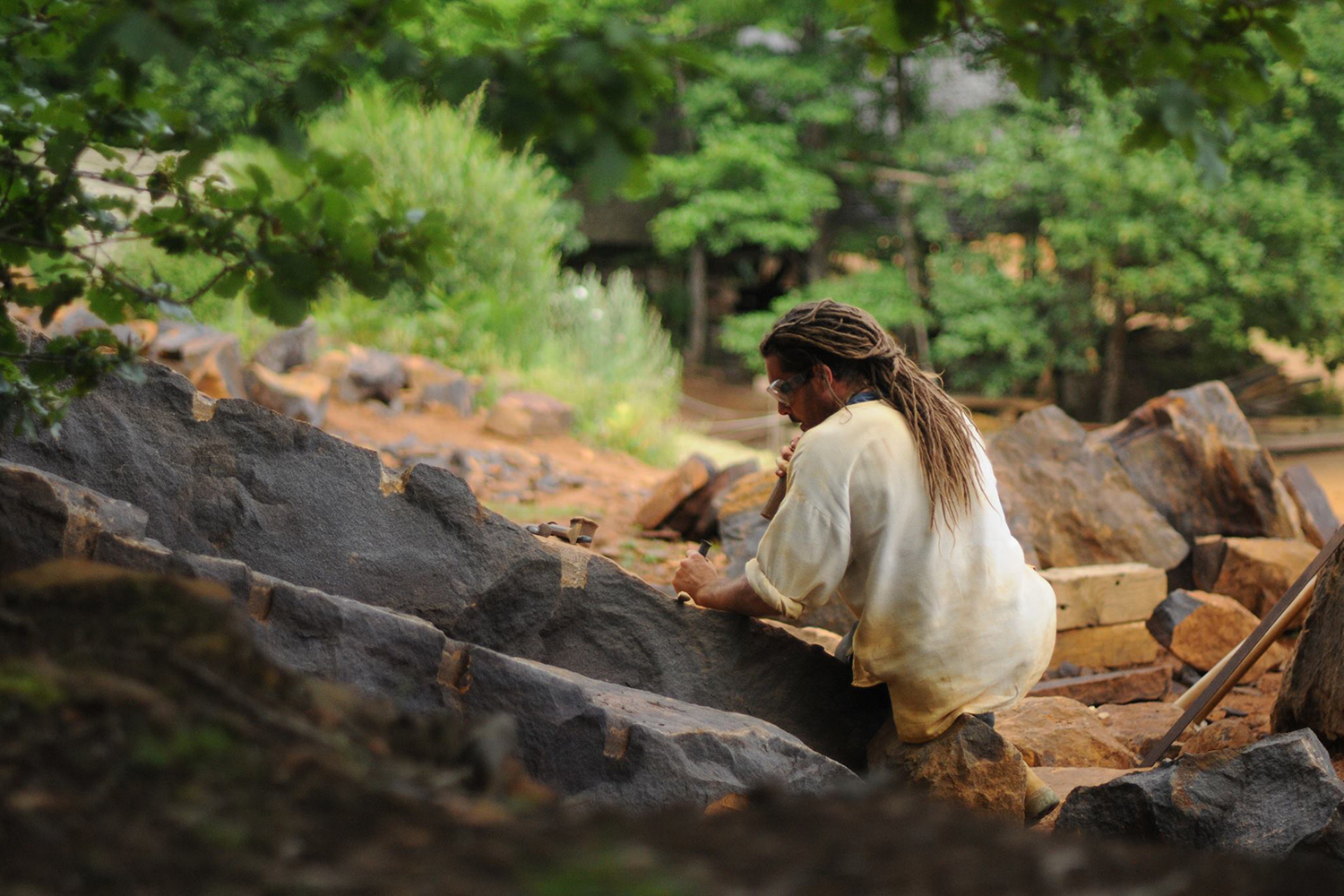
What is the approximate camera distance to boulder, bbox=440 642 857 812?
8.74 feet

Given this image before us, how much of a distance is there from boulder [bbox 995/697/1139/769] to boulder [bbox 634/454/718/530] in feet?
9.46

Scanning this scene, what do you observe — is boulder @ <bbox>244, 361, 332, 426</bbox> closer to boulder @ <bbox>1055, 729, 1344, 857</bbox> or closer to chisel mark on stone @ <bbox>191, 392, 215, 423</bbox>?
chisel mark on stone @ <bbox>191, 392, 215, 423</bbox>

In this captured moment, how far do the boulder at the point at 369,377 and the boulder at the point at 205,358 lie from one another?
1158 mm

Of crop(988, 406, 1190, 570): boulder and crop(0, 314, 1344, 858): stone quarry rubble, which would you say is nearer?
crop(0, 314, 1344, 858): stone quarry rubble

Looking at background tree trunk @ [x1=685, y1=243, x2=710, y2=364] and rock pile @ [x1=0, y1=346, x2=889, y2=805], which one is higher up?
rock pile @ [x1=0, y1=346, x2=889, y2=805]

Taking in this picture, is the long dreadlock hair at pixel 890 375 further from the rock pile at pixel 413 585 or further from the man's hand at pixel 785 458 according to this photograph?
the rock pile at pixel 413 585

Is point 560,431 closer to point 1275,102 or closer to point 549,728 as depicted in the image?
point 549,728

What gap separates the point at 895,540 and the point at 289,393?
5708mm

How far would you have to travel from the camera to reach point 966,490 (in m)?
3.30

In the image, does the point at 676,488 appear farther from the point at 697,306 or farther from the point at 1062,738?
the point at 697,306

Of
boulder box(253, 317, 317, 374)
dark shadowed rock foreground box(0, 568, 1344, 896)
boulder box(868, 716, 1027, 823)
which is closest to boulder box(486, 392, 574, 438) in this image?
boulder box(253, 317, 317, 374)

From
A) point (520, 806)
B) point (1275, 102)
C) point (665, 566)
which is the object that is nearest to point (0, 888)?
point (520, 806)

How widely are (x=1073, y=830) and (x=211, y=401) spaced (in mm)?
2746

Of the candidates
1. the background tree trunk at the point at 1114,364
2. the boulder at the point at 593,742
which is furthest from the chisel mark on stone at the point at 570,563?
the background tree trunk at the point at 1114,364
